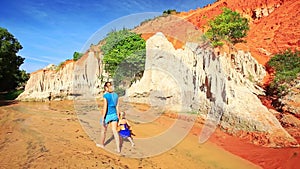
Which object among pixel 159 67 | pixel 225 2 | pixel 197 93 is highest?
pixel 225 2

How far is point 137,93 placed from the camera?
435 inches

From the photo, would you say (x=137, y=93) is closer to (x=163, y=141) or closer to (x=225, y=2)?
(x=163, y=141)

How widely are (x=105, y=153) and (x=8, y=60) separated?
15621 mm

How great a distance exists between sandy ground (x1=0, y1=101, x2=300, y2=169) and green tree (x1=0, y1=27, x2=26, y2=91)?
11.6m

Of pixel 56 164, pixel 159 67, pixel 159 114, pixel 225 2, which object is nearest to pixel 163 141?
pixel 56 164

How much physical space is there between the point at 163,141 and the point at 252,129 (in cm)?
298

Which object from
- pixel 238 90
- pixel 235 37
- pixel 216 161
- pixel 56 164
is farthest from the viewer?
pixel 235 37

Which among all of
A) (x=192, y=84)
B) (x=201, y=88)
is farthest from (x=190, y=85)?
(x=201, y=88)

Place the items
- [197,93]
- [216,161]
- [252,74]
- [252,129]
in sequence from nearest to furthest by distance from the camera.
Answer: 1. [216,161]
2. [252,129]
3. [197,93]
4. [252,74]

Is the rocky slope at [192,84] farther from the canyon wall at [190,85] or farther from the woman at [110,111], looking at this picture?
the woman at [110,111]

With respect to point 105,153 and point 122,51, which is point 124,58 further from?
point 105,153

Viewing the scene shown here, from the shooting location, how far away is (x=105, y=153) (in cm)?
398

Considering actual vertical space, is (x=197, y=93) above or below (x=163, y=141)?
above

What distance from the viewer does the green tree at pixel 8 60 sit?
1474 cm
